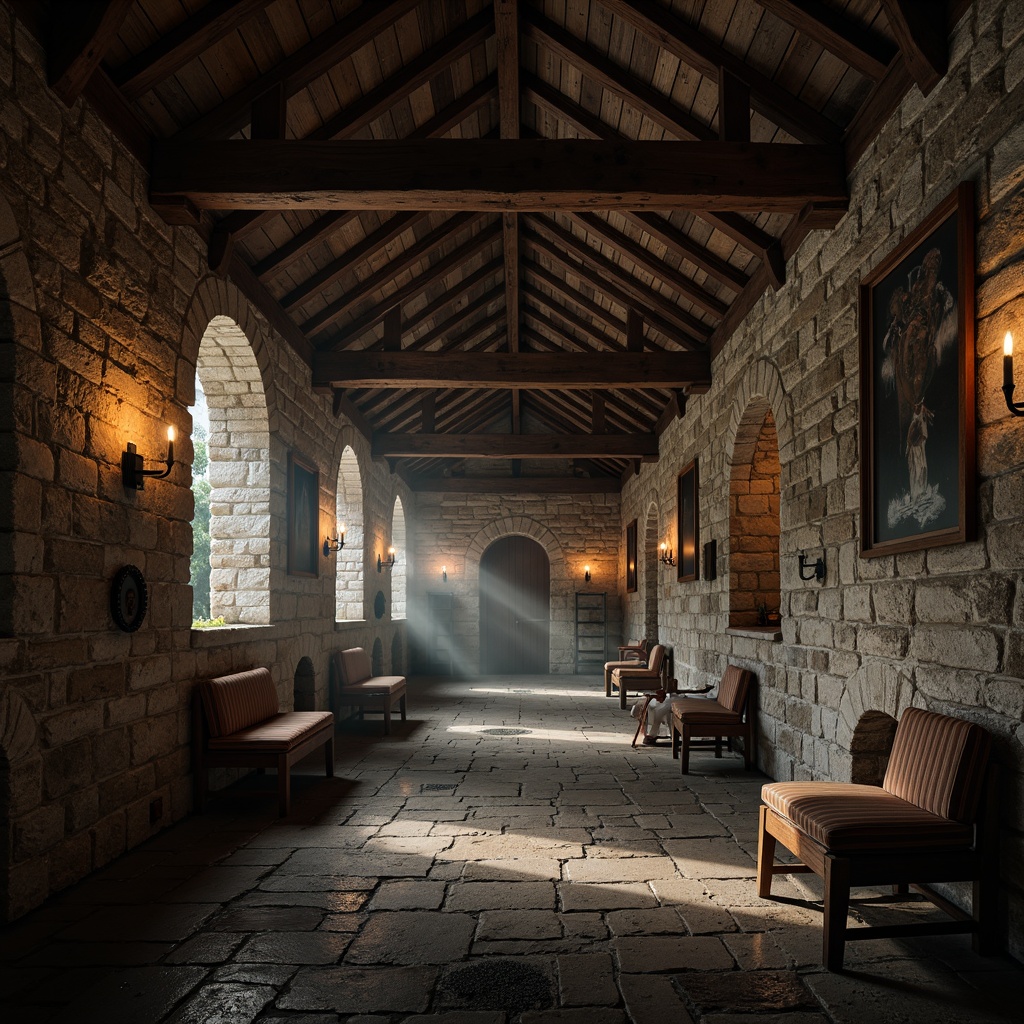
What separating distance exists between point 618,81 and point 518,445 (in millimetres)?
5649

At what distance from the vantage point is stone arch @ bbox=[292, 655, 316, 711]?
6.78 metres

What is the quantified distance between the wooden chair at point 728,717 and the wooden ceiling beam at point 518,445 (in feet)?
14.8

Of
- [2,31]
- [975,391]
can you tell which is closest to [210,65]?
[2,31]

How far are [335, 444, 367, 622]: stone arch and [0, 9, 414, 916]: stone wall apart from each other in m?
4.06

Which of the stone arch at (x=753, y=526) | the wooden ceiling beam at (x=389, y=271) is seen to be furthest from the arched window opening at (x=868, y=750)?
the wooden ceiling beam at (x=389, y=271)

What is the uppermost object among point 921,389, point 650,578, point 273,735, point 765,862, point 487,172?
point 487,172

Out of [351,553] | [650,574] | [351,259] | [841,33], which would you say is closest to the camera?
[841,33]

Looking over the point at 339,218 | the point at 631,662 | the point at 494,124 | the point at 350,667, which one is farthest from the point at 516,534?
the point at 339,218

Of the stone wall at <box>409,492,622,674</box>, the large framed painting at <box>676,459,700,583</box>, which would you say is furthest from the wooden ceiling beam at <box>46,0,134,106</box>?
the stone wall at <box>409,492,622,674</box>

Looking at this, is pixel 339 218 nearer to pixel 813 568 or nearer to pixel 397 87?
pixel 397 87

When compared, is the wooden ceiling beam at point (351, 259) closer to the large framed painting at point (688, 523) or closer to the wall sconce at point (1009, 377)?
the large framed painting at point (688, 523)

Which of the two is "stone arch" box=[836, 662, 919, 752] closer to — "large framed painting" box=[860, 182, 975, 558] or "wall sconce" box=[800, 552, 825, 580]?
"large framed painting" box=[860, 182, 975, 558]

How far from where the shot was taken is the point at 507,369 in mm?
7230

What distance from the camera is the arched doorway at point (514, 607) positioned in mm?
13656
